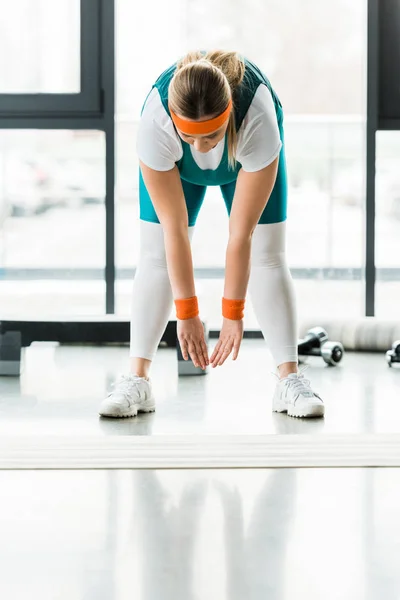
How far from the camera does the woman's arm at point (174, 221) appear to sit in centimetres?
153

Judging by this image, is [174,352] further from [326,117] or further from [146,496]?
[146,496]

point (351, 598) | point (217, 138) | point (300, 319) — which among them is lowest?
point (351, 598)

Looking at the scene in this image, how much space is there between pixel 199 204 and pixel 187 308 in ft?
1.13

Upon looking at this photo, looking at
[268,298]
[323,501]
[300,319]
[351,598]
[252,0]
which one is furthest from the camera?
[252,0]

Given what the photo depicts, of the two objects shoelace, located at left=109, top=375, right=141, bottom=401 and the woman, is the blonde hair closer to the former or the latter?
the woman

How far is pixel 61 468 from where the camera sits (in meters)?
1.38

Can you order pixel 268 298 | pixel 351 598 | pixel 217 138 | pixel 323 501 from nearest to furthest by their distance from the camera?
1. pixel 351 598
2. pixel 323 501
3. pixel 217 138
4. pixel 268 298

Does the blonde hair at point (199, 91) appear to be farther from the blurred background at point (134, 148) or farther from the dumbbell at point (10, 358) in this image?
the blurred background at point (134, 148)

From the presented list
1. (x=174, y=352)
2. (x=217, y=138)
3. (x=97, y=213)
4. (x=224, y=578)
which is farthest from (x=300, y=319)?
(x=224, y=578)

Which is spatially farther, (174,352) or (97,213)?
(97,213)

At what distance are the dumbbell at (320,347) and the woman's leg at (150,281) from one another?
757 mm

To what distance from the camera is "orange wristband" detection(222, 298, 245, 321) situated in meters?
1.55

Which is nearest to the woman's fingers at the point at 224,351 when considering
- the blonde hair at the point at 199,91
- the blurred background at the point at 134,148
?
the blonde hair at the point at 199,91

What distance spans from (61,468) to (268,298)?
63cm
